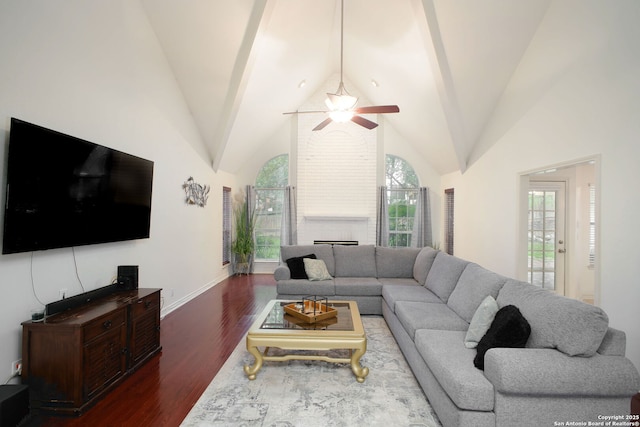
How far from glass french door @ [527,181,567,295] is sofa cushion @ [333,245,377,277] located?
2.52 m

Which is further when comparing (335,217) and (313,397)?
(335,217)

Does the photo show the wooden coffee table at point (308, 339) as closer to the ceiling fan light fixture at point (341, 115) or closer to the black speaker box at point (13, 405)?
the black speaker box at point (13, 405)

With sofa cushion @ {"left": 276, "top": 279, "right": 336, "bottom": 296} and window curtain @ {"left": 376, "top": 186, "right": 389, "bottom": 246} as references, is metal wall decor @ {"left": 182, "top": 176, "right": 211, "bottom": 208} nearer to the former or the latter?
sofa cushion @ {"left": 276, "top": 279, "right": 336, "bottom": 296}

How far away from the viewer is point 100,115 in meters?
2.95

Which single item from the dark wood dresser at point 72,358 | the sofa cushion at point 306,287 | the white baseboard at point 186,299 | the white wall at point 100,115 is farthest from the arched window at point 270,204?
the dark wood dresser at point 72,358

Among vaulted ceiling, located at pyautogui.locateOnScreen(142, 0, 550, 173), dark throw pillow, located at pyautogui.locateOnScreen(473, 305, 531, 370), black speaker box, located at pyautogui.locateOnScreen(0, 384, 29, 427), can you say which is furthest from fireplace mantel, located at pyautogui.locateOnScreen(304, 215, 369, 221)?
black speaker box, located at pyautogui.locateOnScreen(0, 384, 29, 427)

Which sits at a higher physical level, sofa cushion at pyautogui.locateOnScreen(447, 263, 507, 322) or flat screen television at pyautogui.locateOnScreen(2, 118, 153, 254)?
flat screen television at pyautogui.locateOnScreen(2, 118, 153, 254)

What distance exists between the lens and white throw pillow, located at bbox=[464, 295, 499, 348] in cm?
226

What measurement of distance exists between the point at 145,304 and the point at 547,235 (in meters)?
5.55

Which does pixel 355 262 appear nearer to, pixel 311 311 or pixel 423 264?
pixel 423 264

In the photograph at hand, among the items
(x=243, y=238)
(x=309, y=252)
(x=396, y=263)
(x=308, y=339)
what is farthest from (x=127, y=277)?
(x=243, y=238)

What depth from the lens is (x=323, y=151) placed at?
24.7 feet

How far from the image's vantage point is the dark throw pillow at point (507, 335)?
1.97 m

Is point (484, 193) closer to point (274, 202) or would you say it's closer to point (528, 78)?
point (528, 78)
